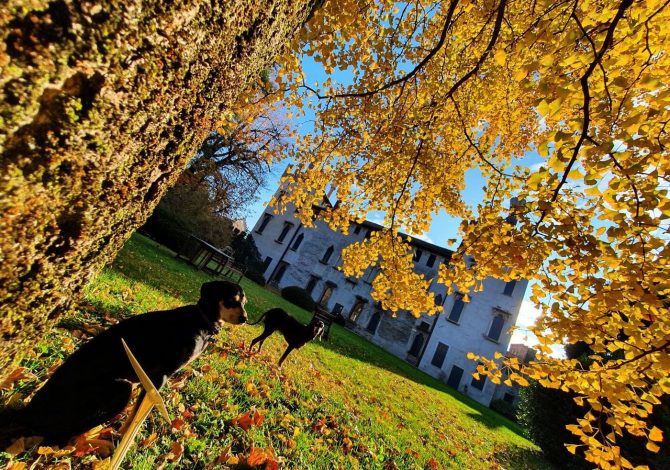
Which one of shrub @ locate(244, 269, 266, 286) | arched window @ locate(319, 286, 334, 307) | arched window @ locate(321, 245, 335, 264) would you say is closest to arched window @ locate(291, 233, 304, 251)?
arched window @ locate(321, 245, 335, 264)

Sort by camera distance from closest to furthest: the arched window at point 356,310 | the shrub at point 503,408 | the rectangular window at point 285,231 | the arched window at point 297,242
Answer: the shrub at point 503,408 → the arched window at point 356,310 → the arched window at point 297,242 → the rectangular window at point 285,231

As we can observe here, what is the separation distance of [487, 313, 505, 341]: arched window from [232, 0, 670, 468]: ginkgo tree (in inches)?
842

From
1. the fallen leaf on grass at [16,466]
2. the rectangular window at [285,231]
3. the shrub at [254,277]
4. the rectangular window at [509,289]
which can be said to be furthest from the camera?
the rectangular window at [285,231]

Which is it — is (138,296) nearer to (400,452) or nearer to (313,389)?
(313,389)

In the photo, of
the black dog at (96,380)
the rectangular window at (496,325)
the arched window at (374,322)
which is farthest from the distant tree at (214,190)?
the rectangular window at (496,325)

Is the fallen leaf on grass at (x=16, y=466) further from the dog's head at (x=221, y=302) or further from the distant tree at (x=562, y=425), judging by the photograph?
the distant tree at (x=562, y=425)

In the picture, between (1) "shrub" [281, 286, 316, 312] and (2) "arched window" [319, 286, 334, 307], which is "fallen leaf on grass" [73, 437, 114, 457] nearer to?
(1) "shrub" [281, 286, 316, 312]

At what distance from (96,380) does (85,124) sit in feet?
5.57

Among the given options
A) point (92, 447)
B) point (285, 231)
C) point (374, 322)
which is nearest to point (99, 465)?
point (92, 447)

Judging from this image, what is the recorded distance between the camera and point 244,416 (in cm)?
325

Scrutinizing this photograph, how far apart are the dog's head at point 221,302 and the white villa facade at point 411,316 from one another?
24.1 meters

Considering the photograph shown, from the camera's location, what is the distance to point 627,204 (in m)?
2.55

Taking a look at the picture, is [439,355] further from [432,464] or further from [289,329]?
[289,329]

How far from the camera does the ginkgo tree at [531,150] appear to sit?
2.43 m
